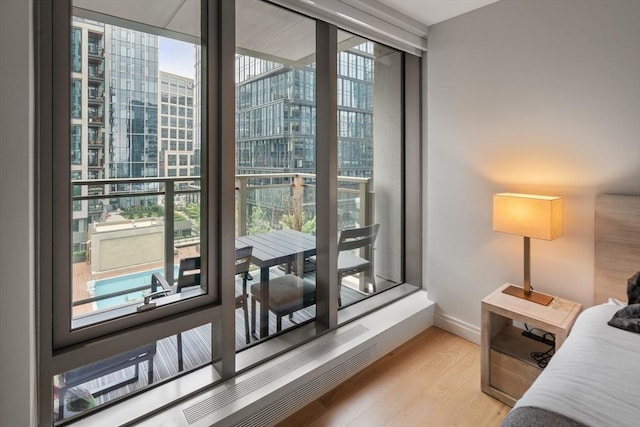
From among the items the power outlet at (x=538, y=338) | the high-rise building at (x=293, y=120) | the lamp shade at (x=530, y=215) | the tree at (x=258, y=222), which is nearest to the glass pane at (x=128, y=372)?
the tree at (x=258, y=222)

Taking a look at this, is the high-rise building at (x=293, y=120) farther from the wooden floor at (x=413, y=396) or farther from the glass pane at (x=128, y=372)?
the wooden floor at (x=413, y=396)

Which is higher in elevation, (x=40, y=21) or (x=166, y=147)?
(x=40, y=21)

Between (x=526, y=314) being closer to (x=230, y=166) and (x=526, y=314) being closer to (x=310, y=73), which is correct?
(x=230, y=166)

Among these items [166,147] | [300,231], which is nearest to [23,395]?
[166,147]

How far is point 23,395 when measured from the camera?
1.15m

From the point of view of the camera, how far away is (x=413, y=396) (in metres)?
2.03

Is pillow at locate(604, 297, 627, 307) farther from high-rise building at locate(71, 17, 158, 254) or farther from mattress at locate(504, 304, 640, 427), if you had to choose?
high-rise building at locate(71, 17, 158, 254)

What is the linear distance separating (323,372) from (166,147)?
4.96 ft

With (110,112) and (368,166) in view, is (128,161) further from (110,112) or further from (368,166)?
(368,166)

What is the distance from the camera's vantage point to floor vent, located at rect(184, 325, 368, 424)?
1594mm

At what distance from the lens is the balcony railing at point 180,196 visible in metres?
1.50

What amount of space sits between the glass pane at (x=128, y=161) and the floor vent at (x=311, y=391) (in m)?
0.72

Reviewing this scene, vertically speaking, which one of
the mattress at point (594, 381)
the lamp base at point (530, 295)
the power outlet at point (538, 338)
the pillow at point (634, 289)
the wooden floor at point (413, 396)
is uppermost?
the pillow at point (634, 289)

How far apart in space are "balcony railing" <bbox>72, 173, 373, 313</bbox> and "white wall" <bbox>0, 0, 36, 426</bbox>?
1.01 ft
